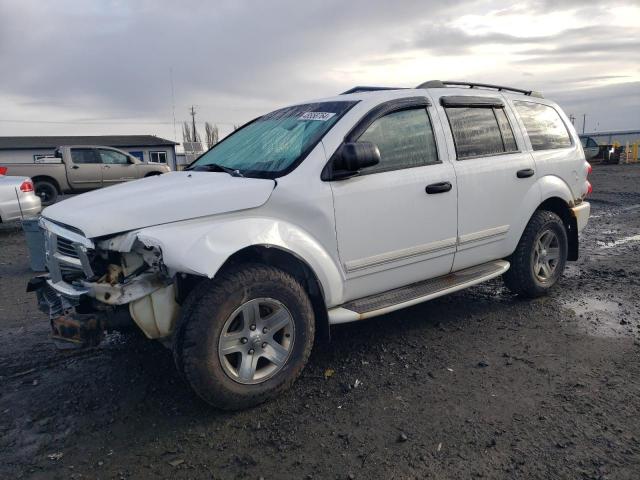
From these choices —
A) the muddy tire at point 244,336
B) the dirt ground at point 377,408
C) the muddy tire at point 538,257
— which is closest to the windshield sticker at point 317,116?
the muddy tire at point 244,336

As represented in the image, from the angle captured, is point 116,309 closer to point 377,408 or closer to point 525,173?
point 377,408

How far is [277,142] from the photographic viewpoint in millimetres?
3592

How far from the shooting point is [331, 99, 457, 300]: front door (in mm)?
3293

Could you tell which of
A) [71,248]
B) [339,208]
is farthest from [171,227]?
[339,208]

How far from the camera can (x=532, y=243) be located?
14.6ft

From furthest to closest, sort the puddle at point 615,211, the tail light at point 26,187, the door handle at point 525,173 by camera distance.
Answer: the puddle at point 615,211 < the tail light at point 26,187 < the door handle at point 525,173

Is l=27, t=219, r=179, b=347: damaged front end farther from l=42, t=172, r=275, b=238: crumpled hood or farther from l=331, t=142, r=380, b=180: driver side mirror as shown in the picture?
l=331, t=142, r=380, b=180: driver side mirror

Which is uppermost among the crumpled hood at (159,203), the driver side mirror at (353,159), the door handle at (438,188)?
the driver side mirror at (353,159)

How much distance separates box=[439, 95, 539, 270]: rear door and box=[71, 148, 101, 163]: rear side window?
1452 centimetres

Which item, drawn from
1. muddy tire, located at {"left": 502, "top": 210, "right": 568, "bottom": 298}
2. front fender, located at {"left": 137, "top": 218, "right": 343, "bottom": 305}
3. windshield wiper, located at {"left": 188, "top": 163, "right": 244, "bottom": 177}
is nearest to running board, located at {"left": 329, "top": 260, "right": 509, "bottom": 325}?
front fender, located at {"left": 137, "top": 218, "right": 343, "bottom": 305}

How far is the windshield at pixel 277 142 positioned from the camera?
3312 millimetres

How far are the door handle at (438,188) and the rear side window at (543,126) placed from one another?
1341mm

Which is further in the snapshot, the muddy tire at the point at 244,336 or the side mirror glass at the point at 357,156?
the side mirror glass at the point at 357,156

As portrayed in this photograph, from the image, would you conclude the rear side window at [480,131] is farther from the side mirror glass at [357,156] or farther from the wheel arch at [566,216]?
the side mirror glass at [357,156]
